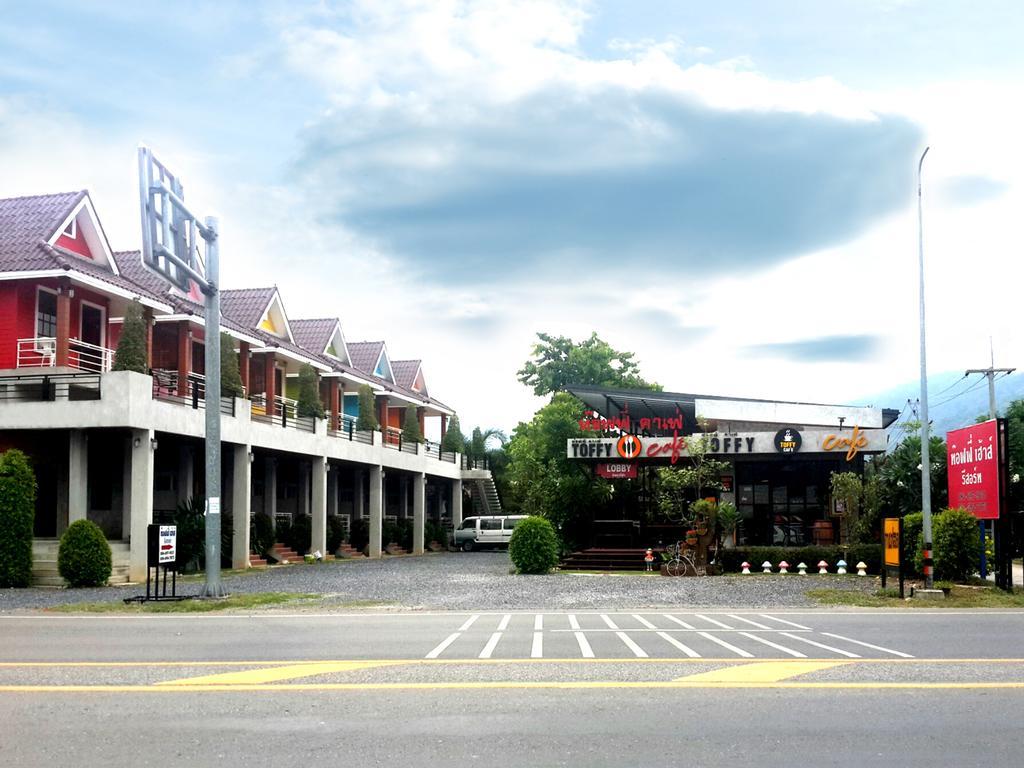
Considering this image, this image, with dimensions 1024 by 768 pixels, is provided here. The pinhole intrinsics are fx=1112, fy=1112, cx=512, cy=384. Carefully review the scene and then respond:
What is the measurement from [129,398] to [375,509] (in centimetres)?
2184

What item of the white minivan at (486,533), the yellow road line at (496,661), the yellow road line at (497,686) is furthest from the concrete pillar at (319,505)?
the yellow road line at (497,686)

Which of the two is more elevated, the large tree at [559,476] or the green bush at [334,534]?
the large tree at [559,476]

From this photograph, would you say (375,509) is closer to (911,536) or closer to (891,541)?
(911,536)

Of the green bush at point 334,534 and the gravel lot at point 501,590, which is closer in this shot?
the gravel lot at point 501,590

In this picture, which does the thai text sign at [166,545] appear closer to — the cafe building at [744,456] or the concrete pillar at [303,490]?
the cafe building at [744,456]

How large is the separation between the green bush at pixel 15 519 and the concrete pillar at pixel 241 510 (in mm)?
8844

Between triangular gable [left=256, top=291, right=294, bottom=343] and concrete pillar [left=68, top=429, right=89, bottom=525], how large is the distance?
14.4 metres

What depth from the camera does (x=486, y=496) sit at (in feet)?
216

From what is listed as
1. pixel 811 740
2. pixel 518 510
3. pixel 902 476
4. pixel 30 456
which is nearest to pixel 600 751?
pixel 811 740

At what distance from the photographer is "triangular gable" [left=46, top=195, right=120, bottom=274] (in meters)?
31.4

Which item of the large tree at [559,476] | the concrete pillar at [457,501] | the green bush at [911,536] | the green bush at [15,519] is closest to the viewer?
the green bush at [15,519]

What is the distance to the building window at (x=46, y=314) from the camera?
30.2 m

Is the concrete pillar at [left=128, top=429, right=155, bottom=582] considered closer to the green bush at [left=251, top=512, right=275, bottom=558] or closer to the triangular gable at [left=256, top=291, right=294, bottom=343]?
the green bush at [left=251, top=512, right=275, bottom=558]

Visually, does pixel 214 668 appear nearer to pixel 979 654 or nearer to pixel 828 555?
pixel 979 654
